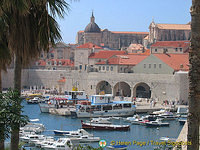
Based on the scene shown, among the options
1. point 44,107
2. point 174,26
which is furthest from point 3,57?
point 174,26

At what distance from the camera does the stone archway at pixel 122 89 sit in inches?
2216

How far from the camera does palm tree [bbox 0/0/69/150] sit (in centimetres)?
830

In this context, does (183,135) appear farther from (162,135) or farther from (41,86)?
(41,86)

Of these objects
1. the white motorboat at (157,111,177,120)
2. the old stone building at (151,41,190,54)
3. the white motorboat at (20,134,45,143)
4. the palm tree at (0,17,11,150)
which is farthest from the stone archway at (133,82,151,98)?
the palm tree at (0,17,11,150)

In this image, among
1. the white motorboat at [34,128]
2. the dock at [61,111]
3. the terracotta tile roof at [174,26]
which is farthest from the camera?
the terracotta tile roof at [174,26]

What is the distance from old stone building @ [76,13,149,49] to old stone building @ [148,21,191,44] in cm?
1474

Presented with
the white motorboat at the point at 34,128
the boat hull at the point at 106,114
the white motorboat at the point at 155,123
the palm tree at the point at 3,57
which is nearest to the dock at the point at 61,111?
the boat hull at the point at 106,114

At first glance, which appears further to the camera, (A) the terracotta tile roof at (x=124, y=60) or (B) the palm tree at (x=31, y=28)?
(A) the terracotta tile roof at (x=124, y=60)

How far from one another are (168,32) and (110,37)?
20.2 meters

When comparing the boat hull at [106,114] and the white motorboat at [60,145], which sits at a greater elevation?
the boat hull at [106,114]

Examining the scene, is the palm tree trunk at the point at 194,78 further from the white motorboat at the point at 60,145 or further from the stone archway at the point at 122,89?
the stone archway at the point at 122,89

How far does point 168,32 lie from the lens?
9194 cm

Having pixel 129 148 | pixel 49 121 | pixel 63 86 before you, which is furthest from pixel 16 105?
pixel 63 86

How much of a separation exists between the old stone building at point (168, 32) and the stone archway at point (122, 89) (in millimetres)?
34783
